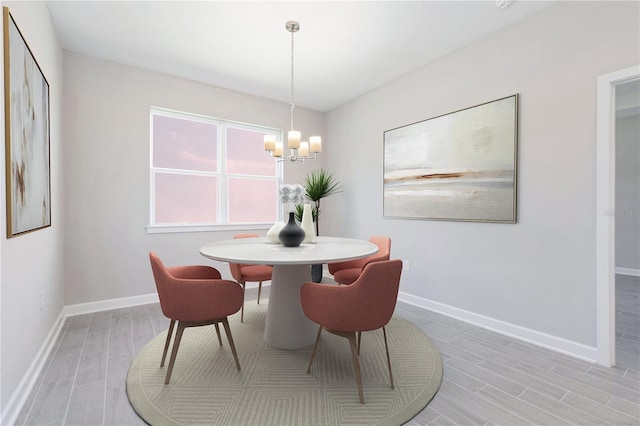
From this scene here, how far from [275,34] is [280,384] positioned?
2815 millimetres

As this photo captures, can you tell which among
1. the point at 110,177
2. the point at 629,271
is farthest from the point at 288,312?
the point at 629,271

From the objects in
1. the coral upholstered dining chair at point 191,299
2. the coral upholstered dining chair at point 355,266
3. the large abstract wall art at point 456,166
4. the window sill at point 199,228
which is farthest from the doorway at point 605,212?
the window sill at point 199,228

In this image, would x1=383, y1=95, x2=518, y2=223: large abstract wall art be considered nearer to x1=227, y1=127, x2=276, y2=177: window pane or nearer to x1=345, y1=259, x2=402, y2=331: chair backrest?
x1=345, y1=259, x2=402, y2=331: chair backrest

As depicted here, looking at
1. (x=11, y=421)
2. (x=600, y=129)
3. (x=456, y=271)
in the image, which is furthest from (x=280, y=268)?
(x=600, y=129)

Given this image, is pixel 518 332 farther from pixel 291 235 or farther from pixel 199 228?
pixel 199 228

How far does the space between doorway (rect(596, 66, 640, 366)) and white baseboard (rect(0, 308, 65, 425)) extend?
355cm

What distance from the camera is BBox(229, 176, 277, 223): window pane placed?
13.4ft

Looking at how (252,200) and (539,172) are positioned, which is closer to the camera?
(539,172)

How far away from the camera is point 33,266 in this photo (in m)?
1.91

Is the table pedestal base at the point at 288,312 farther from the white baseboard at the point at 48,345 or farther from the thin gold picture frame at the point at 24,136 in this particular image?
the thin gold picture frame at the point at 24,136

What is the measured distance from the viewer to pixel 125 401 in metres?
1.63

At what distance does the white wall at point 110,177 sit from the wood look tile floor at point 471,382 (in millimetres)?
648

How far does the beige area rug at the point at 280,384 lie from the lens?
4.98 ft

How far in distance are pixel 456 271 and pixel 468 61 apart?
207 centimetres
